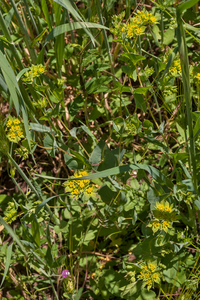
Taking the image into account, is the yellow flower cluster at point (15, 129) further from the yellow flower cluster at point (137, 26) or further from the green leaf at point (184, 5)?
the green leaf at point (184, 5)

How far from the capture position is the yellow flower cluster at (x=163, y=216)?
1.01 m

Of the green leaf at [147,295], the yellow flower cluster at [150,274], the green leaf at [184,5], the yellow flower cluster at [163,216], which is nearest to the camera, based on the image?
the green leaf at [184,5]

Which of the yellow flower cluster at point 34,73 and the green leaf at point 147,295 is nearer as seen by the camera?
the yellow flower cluster at point 34,73

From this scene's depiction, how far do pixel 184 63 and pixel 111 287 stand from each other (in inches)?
43.1

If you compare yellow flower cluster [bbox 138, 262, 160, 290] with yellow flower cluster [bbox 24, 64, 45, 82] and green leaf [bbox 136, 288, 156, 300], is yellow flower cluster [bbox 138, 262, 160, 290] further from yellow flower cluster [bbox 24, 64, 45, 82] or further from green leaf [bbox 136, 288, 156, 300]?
yellow flower cluster [bbox 24, 64, 45, 82]

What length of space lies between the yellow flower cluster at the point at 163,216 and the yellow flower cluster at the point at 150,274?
0.78 feet

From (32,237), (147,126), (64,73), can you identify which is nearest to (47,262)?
(32,237)

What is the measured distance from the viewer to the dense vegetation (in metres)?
1.06

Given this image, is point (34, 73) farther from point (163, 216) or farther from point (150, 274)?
point (150, 274)

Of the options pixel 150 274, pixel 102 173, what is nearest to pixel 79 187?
pixel 102 173

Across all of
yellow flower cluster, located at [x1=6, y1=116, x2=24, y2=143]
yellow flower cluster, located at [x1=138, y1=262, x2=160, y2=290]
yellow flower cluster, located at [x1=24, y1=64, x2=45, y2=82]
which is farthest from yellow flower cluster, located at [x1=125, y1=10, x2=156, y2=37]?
yellow flower cluster, located at [x1=138, y1=262, x2=160, y2=290]

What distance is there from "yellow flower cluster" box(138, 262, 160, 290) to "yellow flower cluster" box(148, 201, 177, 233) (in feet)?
0.78

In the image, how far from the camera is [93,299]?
151 cm

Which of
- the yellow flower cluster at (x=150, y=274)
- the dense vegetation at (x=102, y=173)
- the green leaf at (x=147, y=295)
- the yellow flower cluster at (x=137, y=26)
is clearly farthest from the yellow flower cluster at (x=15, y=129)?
the green leaf at (x=147, y=295)
